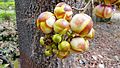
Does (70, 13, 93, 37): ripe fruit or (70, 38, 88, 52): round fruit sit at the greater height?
(70, 13, 93, 37): ripe fruit

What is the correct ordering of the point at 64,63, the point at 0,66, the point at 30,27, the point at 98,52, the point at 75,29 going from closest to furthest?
the point at 75,29, the point at 64,63, the point at 30,27, the point at 0,66, the point at 98,52

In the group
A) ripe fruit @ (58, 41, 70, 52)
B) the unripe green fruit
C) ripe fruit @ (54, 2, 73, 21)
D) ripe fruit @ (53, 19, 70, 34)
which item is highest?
ripe fruit @ (54, 2, 73, 21)

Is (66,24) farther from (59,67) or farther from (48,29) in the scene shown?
(59,67)

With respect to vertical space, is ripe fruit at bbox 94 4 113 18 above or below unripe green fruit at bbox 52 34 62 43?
above

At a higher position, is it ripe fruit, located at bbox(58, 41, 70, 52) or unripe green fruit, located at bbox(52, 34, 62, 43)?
unripe green fruit, located at bbox(52, 34, 62, 43)

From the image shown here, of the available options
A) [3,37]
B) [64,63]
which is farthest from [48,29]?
[3,37]

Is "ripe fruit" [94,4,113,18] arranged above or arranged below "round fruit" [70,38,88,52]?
above
